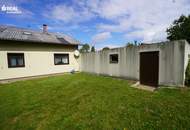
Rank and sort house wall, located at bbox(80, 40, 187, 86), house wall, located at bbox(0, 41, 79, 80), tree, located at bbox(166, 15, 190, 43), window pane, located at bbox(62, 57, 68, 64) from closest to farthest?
house wall, located at bbox(80, 40, 187, 86), house wall, located at bbox(0, 41, 79, 80), window pane, located at bbox(62, 57, 68, 64), tree, located at bbox(166, 15, 190, 43)

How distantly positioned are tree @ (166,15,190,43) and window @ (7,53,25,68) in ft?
95.9

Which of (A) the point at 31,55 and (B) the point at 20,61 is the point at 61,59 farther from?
(B) the point at 20,61

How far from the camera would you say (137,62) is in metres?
7.77

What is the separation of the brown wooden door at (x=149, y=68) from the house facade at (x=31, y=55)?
8327 mm

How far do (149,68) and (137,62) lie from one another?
3.04ft

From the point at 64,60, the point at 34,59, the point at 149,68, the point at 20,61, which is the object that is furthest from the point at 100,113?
the point at 64,60

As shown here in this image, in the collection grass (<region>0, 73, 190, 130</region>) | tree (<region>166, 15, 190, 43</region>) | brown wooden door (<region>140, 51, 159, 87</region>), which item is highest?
tree (<region>166, 15, 190, 43</region>)

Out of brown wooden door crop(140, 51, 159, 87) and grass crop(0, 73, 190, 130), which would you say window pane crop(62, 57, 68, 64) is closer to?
grass crop(0, 73, 190, 130)

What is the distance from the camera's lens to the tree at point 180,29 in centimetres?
2347

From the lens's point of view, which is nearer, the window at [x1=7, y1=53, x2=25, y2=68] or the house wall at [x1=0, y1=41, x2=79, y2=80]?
the house wall at [x1=0, y1=41, x2=79, y2=80]

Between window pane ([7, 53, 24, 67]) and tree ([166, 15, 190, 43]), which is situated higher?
tree ([166, 15, 190, 43])

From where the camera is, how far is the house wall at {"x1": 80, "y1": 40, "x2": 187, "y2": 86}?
5.88 m

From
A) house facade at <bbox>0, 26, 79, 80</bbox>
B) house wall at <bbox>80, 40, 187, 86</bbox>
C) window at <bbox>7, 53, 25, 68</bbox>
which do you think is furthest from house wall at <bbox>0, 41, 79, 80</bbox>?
house wall at <bbox>80, 40, 187, 86</bbox>

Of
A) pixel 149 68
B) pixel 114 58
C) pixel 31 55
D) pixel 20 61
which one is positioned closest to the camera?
pixel 149 68
